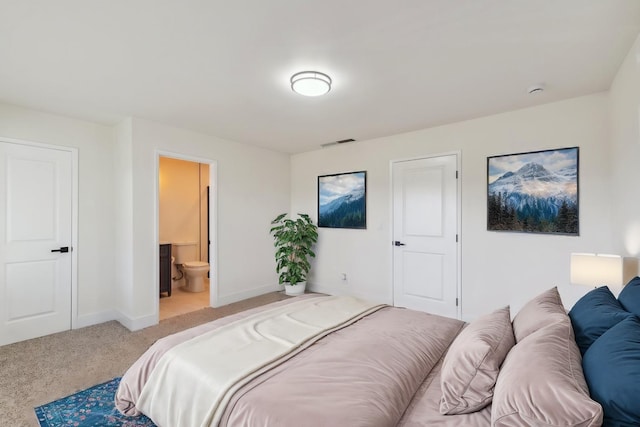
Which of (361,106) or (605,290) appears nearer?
(605,290)

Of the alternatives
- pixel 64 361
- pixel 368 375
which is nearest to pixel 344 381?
pixel 368 375

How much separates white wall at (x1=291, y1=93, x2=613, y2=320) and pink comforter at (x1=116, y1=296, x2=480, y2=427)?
1809 mm

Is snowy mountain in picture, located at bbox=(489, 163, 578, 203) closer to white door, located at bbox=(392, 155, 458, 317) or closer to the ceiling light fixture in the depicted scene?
white door, located at bbox=(392, 155, 458, 317)

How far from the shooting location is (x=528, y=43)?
6.80 feet

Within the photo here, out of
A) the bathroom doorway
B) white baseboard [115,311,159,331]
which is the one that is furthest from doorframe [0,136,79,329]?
the bathroom doorway

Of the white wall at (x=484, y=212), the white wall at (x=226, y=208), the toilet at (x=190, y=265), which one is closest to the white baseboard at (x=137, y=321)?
the white wall at (x=226, y=208)

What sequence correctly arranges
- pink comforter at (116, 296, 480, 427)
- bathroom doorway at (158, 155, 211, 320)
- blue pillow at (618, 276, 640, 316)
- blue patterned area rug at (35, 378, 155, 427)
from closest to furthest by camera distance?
pink comforter at (116, 296, 480, 427)
blue pillow at (618, 276, 640, 316)
blue patterned area rug at (35, 378, 155, 427)
bathroom doorway at (158, 155, 211, 320)

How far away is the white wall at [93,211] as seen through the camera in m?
3.54

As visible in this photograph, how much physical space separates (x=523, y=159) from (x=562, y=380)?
2.94 meters

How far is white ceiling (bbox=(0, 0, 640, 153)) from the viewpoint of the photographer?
175 cm

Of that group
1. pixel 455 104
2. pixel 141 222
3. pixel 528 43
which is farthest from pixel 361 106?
pixel 141 222

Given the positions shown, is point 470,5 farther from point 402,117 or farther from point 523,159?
point 523,159

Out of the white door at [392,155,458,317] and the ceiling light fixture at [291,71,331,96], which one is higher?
the ceiling light fixture at [291,71,331,96]

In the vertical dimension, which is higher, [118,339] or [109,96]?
[109,96]
